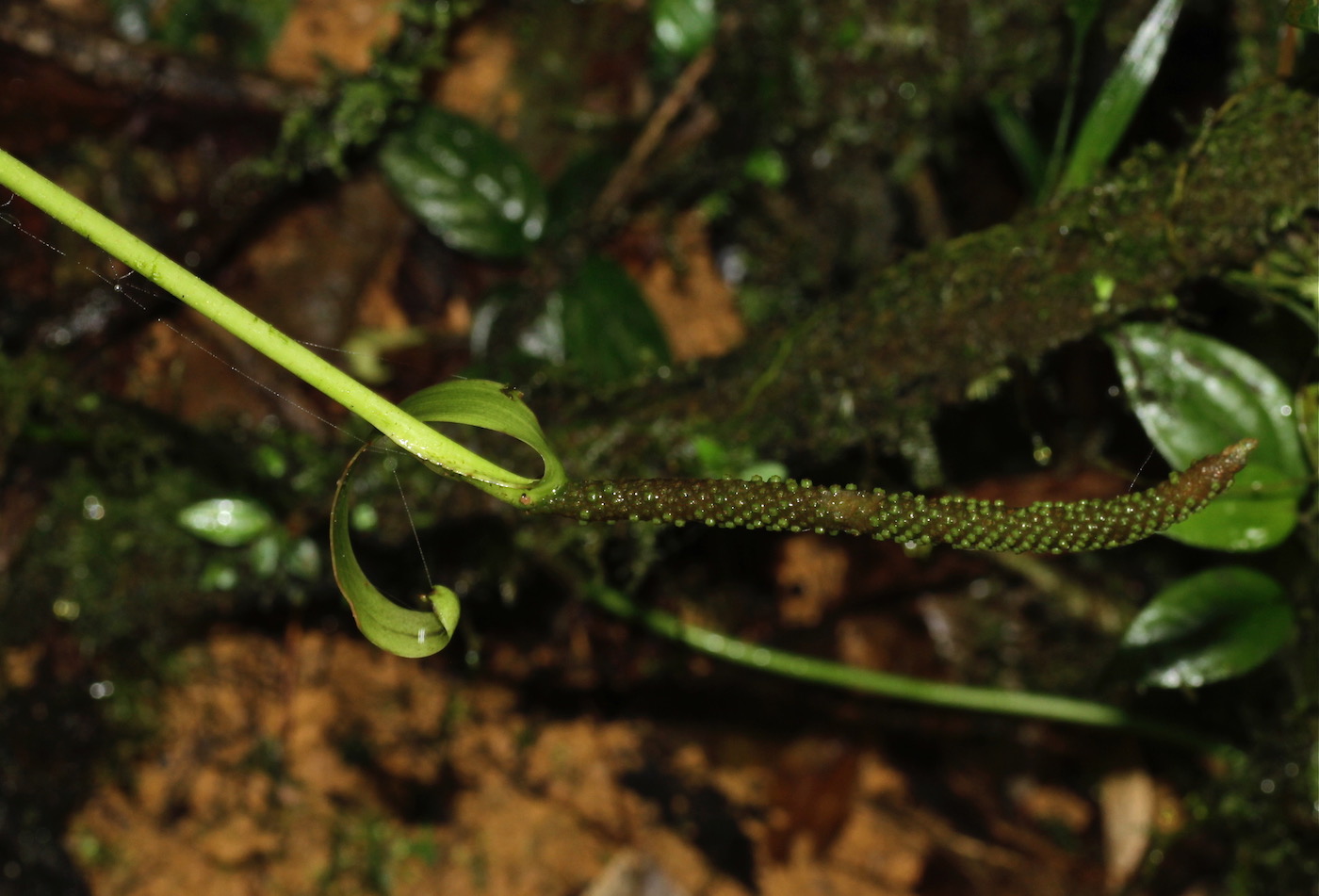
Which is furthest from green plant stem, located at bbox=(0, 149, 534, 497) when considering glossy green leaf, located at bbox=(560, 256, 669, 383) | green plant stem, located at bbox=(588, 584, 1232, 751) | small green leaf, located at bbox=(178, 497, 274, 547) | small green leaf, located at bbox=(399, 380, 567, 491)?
glossy green leaf, located at bbox=(560, 256, 669, 383)

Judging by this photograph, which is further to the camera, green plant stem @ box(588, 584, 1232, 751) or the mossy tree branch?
green plant stem @ box(588, 584, 1232, 751)

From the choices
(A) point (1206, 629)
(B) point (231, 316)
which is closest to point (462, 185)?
(B) point (231, 316)

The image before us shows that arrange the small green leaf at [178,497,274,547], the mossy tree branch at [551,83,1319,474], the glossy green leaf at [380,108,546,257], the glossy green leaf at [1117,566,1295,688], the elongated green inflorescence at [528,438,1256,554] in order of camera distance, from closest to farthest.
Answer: the elongated green inflorescence at [528,438,1256,554] → the mossy tree branch at [551,83,1319,474] → the glossy green leaf at [1117,566,1295,688] → the small green leaf at [178,497,274,547] → the glossy green leaf at [380,108,546,257]

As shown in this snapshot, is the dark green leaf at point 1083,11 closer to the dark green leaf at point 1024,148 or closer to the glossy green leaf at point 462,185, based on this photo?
the dark green leaf at point 1024,148

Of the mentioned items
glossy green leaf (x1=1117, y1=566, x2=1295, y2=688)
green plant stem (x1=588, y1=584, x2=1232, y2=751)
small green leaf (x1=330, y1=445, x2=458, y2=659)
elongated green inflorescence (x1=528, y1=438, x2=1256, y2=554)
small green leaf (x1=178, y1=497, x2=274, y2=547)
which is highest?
elongated green inflorescence (x1=528, y1=438, x2=1256, y2=554)

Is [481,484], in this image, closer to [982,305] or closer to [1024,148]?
[982,305]

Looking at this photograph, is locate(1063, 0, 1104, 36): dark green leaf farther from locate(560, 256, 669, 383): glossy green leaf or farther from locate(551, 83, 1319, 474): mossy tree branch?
locate(560, 256, 669, 383): glossy green leaf

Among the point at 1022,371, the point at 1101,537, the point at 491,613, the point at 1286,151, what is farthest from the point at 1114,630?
the point at 1101,537

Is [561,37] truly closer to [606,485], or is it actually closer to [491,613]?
[491,613]
